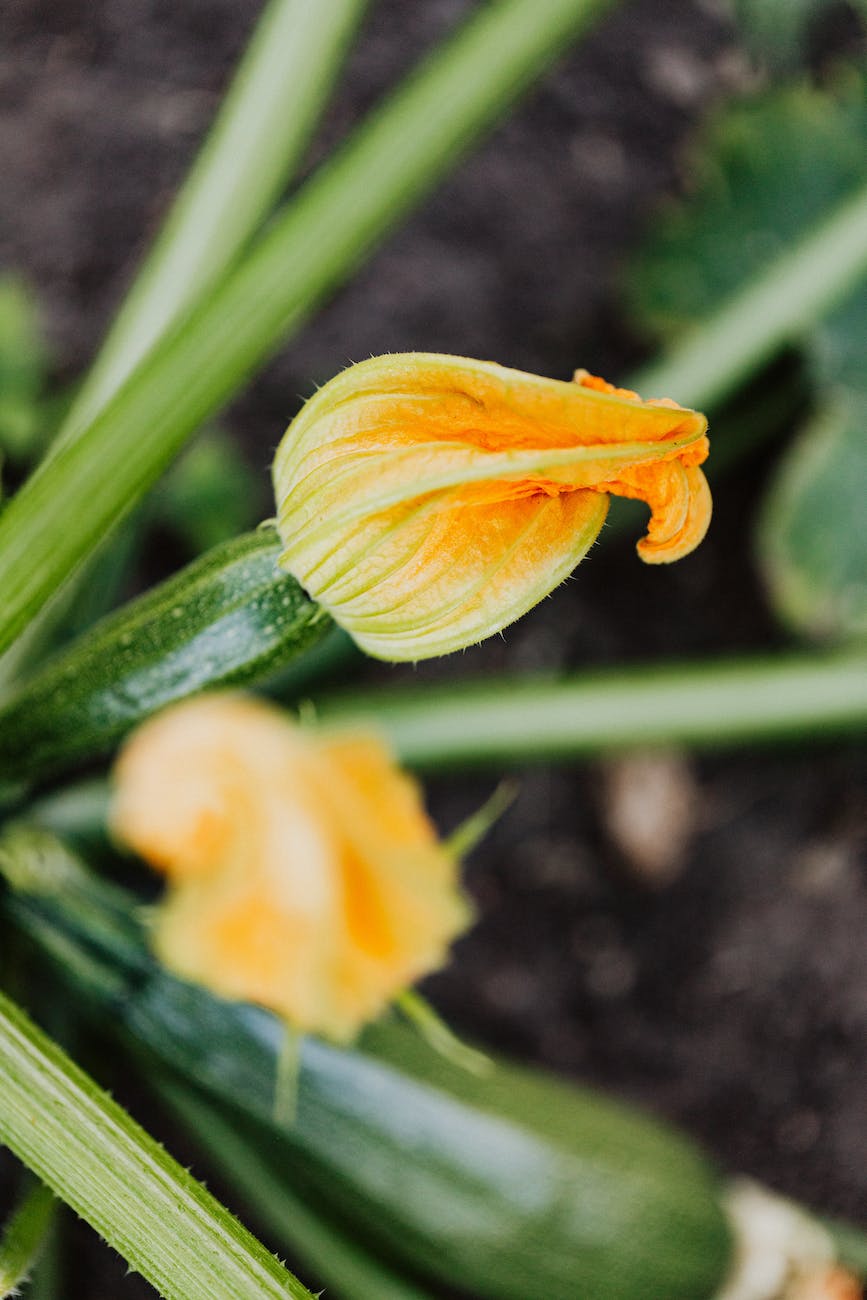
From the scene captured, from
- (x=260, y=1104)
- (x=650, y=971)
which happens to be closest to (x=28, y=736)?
(x=260, y=1104)

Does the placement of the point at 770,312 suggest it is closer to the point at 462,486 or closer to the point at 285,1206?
the point at 462,486

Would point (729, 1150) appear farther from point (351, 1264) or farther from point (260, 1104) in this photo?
point (260, 1104)

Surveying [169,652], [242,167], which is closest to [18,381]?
[242,167]

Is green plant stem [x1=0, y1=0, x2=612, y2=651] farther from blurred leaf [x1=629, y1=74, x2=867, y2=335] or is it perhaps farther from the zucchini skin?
blurred leaf [x1=629, y1=74, x2=867, y2=335]

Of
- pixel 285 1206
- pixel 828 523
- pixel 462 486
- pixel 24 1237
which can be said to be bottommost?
pixel 24 1237

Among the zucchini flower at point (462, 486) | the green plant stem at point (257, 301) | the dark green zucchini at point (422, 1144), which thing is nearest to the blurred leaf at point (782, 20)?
the green plant stem at point (257, 301)

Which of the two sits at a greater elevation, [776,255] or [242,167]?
[776,255]
